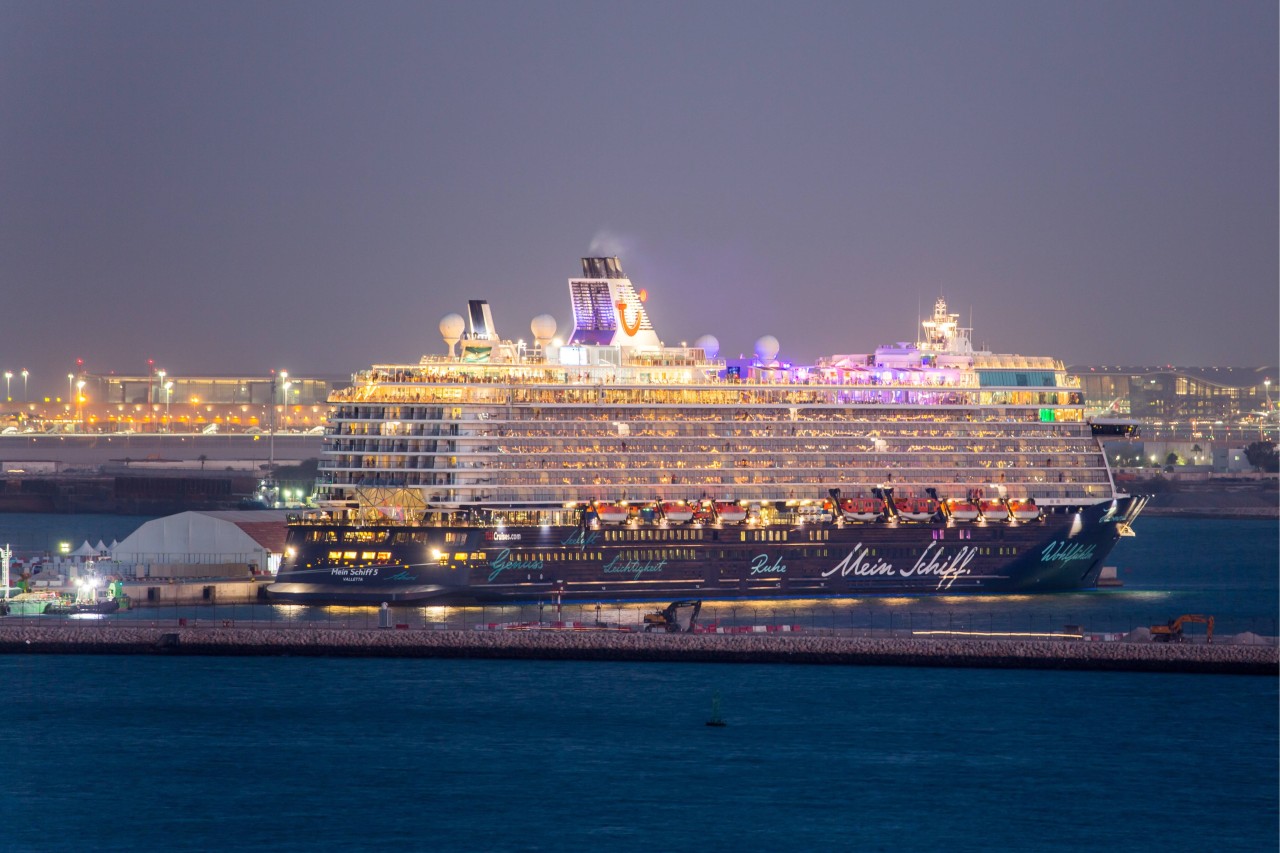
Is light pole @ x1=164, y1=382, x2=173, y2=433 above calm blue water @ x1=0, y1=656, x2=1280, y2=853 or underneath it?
above

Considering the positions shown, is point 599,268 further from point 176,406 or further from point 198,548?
point 176,406

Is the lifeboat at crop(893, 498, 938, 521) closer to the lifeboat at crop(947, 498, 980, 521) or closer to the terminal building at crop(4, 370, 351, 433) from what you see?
the lifeboat at crop(947, 498, 980, 521)

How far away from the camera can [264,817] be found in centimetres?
3331

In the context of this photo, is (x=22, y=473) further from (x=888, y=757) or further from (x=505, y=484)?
(x=888, y=757)

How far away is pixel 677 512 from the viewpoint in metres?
58.2

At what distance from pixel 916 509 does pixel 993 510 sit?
2528mm

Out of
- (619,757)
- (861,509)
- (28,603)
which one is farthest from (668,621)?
(28,603)

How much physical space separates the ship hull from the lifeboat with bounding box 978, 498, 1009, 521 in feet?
1.05

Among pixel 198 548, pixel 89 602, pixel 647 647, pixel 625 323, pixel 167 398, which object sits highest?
pixel 167 398

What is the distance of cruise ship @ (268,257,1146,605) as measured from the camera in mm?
56344

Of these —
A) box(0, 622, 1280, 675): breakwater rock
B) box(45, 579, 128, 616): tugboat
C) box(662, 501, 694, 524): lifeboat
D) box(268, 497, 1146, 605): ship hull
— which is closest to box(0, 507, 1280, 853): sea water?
box(0, 622, 1280, 675): breakwater rock

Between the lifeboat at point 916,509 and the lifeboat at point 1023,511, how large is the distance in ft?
8.32

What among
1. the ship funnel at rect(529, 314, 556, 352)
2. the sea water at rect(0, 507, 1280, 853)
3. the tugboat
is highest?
the ship funnel at rect(529, 314, 556, 352)

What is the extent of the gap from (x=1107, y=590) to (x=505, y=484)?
20119 mm
